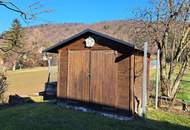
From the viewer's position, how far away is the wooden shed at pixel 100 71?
11.4 m

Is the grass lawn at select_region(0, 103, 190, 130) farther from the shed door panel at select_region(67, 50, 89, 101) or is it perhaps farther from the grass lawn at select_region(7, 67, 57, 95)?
the grass lawn at select_region(7, 67, 57, 95)

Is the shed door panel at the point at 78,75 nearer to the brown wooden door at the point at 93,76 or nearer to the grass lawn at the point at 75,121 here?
the brown wooden door at the point at 93,76

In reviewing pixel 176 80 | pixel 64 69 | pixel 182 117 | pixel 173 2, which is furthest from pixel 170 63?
pixel 64 69

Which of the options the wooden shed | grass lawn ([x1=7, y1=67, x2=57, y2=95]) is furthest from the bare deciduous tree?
grass lawn ([x1=7, y1=67, x2=57, y2=95])

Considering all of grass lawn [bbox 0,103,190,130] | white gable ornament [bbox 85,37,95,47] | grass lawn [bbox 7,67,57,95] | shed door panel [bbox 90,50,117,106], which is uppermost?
white gable ornament [bbox 85,37,95,47]

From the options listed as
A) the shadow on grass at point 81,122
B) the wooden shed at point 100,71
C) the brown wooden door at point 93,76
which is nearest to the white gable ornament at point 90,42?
the wooden shed at point 100,71

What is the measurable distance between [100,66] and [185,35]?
16.4 ft

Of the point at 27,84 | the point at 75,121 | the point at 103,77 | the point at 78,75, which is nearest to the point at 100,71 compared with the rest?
the point at 103,77

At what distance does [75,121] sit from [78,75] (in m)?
3.09

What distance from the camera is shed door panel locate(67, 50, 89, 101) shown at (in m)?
12.6

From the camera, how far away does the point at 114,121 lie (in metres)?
10.4

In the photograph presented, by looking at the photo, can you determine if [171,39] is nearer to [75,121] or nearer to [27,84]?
[75,121]

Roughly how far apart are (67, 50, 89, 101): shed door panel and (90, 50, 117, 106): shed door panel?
0.30 m

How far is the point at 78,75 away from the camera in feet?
42.2
